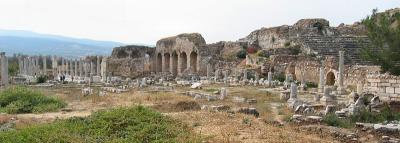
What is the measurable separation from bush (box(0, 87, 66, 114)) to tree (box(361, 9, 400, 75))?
38.5 feet

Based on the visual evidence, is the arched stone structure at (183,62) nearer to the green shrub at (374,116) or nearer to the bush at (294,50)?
the bush at (294,50)

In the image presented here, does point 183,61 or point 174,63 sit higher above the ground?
point 183,61

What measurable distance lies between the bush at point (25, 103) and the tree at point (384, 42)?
462 inches

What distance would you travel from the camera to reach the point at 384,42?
2114cm

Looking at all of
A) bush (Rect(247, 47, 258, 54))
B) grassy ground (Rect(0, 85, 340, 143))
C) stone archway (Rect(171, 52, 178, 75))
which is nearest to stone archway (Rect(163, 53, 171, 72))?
stone archway (Rect(171, 52, 178, 75))

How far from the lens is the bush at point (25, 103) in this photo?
19.4 m

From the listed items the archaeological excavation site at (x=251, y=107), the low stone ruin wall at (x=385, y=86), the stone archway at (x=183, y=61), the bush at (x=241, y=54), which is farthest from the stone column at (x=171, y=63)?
the low stone ruin wall at (x=385, y=86)

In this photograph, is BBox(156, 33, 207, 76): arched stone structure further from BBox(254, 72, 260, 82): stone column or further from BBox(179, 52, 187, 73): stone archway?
BBox(254, 72, 260, 82): stone column

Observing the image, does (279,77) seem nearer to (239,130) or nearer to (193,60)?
(193,60)

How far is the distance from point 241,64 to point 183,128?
28214 millimetres

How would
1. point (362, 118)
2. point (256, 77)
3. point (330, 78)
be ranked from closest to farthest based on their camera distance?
1. point (362, 118)
2. point (330, 78)
3. point (256, 77)

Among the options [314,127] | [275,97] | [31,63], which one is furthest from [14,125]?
[31,63]

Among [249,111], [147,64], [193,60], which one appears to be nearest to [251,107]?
[249,111]

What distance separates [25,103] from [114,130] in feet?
24.3
